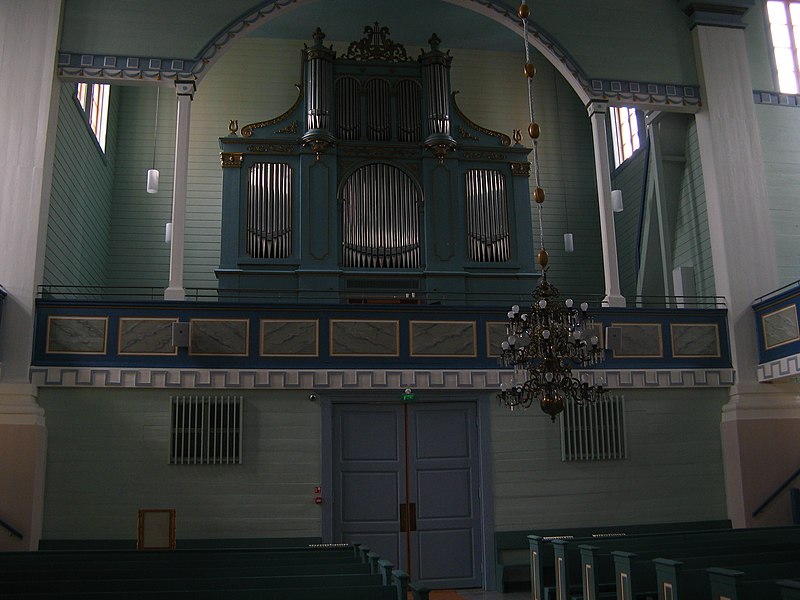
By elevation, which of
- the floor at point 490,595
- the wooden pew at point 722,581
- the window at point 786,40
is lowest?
the floor at point 490,595

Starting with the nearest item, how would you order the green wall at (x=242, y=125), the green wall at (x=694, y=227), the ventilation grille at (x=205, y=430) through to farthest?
the ventilation grille at (x=205, y=430)
the green wall at (x=694, y=227)
the green wall at (x=242, y=125)

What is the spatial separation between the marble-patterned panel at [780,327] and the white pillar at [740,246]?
1.01 feet

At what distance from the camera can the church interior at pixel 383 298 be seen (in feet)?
39.1

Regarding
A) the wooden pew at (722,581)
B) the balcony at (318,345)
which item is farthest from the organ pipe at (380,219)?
the wooden pew at (722,581)

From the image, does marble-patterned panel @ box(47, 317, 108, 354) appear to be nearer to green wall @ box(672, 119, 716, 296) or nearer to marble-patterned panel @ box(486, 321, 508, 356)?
marble-patterned panel @ box(486, 321, 508, 356)

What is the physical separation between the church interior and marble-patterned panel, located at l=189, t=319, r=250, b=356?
5cm

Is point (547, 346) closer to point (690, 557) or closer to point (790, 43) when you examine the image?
point (690, 557)

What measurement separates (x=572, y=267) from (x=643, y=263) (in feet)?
6.31

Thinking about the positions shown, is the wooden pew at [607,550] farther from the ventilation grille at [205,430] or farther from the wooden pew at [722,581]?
the ventilation grille at [205,430]

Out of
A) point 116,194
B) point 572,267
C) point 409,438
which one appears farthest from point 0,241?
point 572,267

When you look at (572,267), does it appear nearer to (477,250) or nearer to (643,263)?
(643,263)

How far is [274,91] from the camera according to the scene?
17.6m

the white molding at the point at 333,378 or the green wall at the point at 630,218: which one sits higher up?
the green wall at the point at 630,218

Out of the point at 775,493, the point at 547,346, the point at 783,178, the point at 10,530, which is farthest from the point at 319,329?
the point at 783,178
